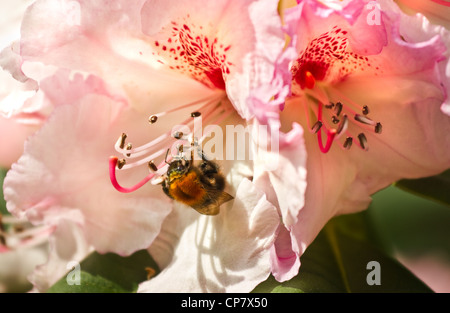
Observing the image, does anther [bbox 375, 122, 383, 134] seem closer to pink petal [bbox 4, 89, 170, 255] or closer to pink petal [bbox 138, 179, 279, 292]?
pink petal [bbox 138, 179, 279, 292]

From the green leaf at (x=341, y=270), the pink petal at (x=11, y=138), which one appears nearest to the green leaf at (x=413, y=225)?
the green leaf at (x=341, y=270)

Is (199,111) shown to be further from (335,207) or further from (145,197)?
(335,207)

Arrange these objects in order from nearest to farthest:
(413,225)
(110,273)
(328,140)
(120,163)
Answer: (328,140)
(120,163)
(110,273)
(413,225)

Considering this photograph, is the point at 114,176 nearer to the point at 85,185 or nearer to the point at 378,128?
the point at 85,185

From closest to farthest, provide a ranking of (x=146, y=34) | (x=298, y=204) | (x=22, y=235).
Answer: (x=298, y=204), (x=146, y=34), (x=22, y=235)

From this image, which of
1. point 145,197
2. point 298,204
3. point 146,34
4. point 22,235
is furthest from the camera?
point 22,235

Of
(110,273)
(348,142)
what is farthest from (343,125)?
(110,273)

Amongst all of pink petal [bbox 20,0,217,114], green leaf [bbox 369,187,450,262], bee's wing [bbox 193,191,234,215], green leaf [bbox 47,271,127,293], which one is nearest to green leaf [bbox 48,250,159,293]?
green leaf [bbox 47,271,127,293]

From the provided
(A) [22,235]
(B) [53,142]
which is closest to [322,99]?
(B) [53,142]
